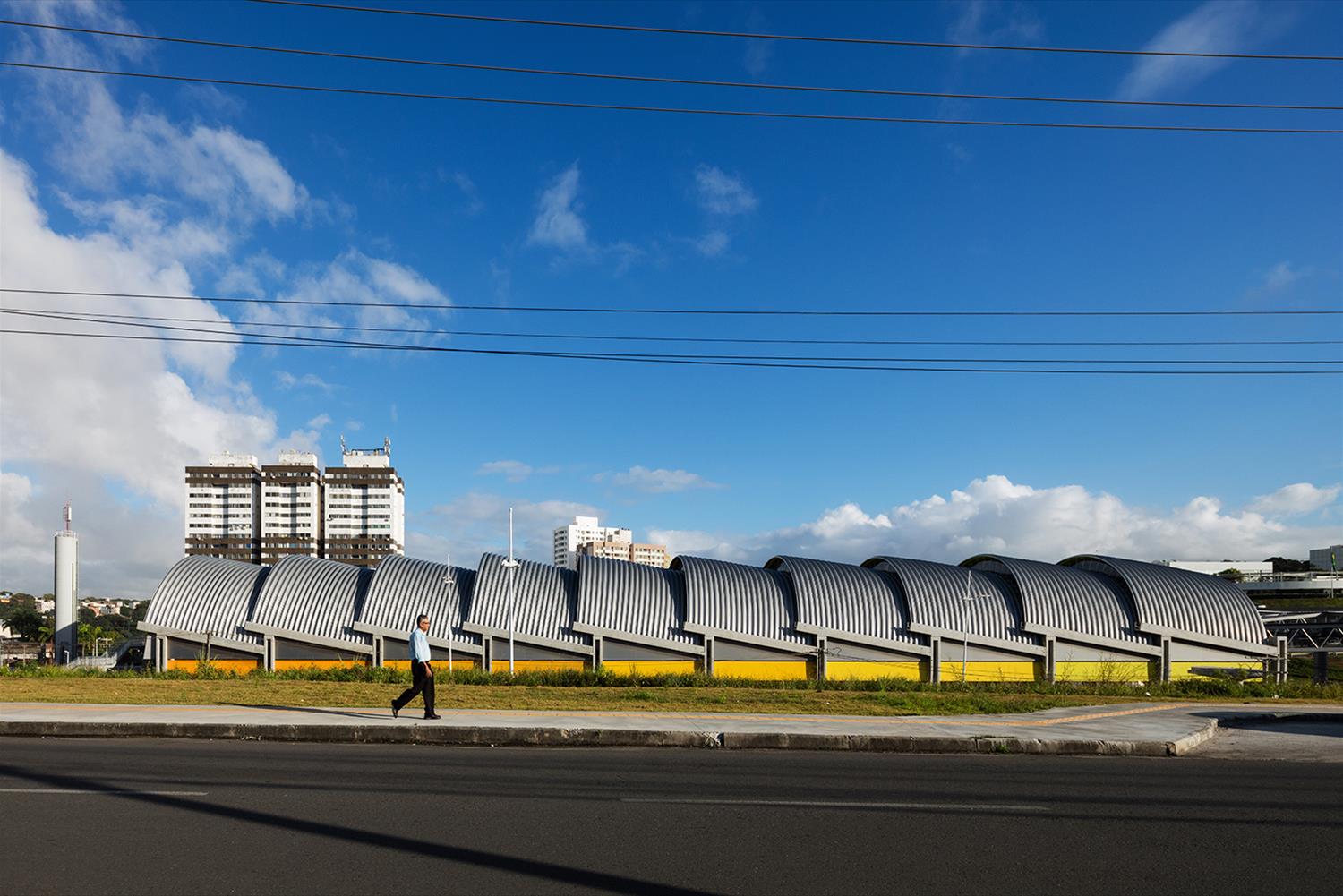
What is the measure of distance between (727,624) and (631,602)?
3.63 m

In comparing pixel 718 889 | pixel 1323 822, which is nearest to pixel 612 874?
pixel 718 889

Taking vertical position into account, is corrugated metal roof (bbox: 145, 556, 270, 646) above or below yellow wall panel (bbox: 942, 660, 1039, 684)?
above

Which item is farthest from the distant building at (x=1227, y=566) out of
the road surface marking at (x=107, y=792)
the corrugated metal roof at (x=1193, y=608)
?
the road surface marking at (x=107, y=792)

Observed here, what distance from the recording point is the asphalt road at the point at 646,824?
20.6 ft

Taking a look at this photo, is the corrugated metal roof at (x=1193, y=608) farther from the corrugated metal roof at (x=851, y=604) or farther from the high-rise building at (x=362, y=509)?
the high-rise building at (x=362, y=509)

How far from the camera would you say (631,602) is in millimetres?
36250

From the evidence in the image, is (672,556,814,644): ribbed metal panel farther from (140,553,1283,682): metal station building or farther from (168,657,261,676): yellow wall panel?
(168,657,261,676): yellow wall panel

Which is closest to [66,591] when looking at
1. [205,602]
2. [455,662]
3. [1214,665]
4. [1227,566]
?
[205,602]

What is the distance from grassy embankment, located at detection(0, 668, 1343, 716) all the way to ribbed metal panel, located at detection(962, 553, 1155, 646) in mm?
10703

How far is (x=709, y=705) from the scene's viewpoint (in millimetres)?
17266

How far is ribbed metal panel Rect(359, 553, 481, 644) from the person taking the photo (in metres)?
35.8

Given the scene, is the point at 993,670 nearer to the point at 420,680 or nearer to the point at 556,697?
the point at 556,697

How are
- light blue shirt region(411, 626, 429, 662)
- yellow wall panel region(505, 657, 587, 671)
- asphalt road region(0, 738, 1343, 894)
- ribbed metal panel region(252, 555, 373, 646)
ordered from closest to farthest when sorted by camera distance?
asphalt road region(0, 738, 1343, 894)
light blue shirt region(411, 626, 429, 662)
yellow wall panel region(505, 657, 587, 671)
ribbed metal panel region(252, 555, 373, 646)

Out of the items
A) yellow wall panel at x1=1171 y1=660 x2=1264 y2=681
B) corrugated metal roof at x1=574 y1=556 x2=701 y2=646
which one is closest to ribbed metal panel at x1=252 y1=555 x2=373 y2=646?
corrugated metal roof at x1=574 y1=556 x2=701 y2=646
